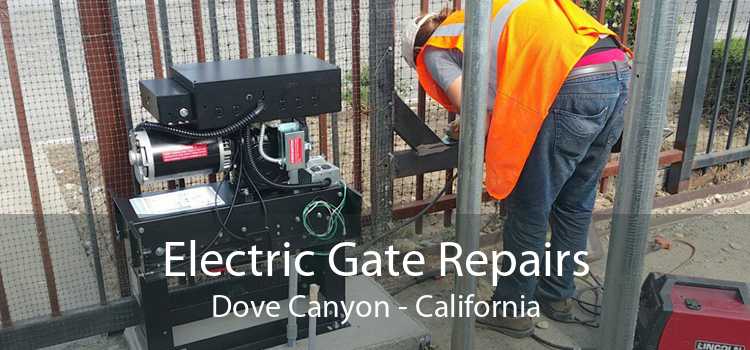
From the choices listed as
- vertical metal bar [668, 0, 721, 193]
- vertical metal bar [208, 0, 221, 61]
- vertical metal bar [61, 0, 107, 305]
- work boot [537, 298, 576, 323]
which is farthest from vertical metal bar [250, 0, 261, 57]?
vertical metal bar [668, 0, 721, 193]

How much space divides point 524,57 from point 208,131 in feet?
4.18

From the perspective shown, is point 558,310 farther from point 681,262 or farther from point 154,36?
point 154,36

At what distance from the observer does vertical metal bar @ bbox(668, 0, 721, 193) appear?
452 cm

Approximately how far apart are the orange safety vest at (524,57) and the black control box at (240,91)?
62 centimetres

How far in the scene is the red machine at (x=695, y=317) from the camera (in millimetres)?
2934

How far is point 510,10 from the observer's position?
9.52ft

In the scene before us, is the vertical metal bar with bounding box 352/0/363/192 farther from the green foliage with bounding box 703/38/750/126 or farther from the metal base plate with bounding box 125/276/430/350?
the green foliage with bounding box 703/38/750/126

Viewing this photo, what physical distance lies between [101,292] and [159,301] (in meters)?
0.64

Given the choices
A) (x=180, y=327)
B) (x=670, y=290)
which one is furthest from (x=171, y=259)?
(x=670, y=290)

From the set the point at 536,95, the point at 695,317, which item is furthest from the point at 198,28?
the point at 695,317

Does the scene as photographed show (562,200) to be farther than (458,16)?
Yes

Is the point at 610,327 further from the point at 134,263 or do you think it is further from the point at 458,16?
the point at 134,263

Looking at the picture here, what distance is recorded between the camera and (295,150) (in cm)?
264

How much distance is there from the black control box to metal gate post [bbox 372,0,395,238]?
77 centimetres
